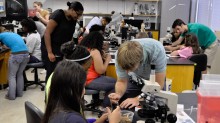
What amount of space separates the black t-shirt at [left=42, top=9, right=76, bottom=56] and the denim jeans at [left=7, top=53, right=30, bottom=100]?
940 millimetres

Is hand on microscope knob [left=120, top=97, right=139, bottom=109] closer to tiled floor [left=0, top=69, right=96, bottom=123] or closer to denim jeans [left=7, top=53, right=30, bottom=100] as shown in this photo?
tiled floor [left=0, top=69, right=96, bottom=123]

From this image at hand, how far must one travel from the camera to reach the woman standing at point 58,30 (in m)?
3.01

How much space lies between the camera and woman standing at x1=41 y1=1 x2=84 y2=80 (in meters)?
3.01

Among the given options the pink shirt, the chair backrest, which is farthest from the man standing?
the chair backrest

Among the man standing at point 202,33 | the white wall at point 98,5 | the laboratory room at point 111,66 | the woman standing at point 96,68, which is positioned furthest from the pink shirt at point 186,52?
the white wall at point 98,5

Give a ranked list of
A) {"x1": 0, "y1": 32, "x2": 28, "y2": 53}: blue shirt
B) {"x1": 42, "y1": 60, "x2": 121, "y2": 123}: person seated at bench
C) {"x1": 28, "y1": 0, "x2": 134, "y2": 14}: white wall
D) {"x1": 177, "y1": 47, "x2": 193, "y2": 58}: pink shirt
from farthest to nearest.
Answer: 1. {"x1": 28, "y1": 0, "x2": 134, "y2": 14}: white wall
2. {"x1": 0, "y1": 32, "x2": 28, "y2": 53}: blue shirt
3. {"x1": 177, "y1": 47, "x2": 193, "y2": 58}: pink shirt
4. {"x1": 42, "y1": 60, "x2": 121, "y2": 123}: person seated at bench

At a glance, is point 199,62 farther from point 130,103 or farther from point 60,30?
point 130,103

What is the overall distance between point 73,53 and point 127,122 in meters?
0.93

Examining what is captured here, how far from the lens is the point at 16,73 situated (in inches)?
157

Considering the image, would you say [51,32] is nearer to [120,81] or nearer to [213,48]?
[120,81]

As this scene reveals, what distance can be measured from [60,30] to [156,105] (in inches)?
75.1

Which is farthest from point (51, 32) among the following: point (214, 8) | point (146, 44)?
point (214, 8)

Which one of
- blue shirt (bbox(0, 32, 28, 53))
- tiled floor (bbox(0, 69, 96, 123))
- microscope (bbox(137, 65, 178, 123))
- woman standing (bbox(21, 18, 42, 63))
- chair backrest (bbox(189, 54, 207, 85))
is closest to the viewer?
microscope (bbox(137, 65, 178, 123))

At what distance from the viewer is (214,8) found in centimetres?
630
